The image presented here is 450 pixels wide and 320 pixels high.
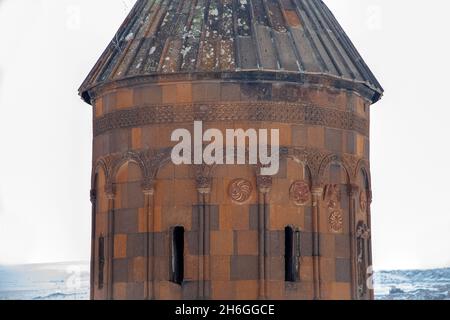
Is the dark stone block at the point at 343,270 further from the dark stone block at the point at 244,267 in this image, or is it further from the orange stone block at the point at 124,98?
the orange stone block at the point at 124,98

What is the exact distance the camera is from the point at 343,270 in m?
24.8

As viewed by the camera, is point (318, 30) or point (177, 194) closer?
point (177, 194)

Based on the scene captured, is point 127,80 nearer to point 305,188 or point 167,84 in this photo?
point 167,84

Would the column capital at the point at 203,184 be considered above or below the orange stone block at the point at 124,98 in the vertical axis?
below

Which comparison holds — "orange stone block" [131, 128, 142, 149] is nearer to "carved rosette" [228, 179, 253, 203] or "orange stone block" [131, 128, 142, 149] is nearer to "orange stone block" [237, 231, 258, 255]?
"carved rosette" [228, 179, 253, 203]

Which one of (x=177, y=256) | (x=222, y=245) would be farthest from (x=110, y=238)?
(x=222, y=245)

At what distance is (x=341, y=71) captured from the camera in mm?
25125

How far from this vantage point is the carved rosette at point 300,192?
2441cm

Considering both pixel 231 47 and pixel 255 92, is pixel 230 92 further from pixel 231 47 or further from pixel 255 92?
pixel 231 47

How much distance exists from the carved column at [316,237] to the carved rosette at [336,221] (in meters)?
0.34

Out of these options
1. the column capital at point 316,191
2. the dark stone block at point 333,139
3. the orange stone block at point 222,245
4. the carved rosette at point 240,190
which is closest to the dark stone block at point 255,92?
the dark stone block at point 333,139
